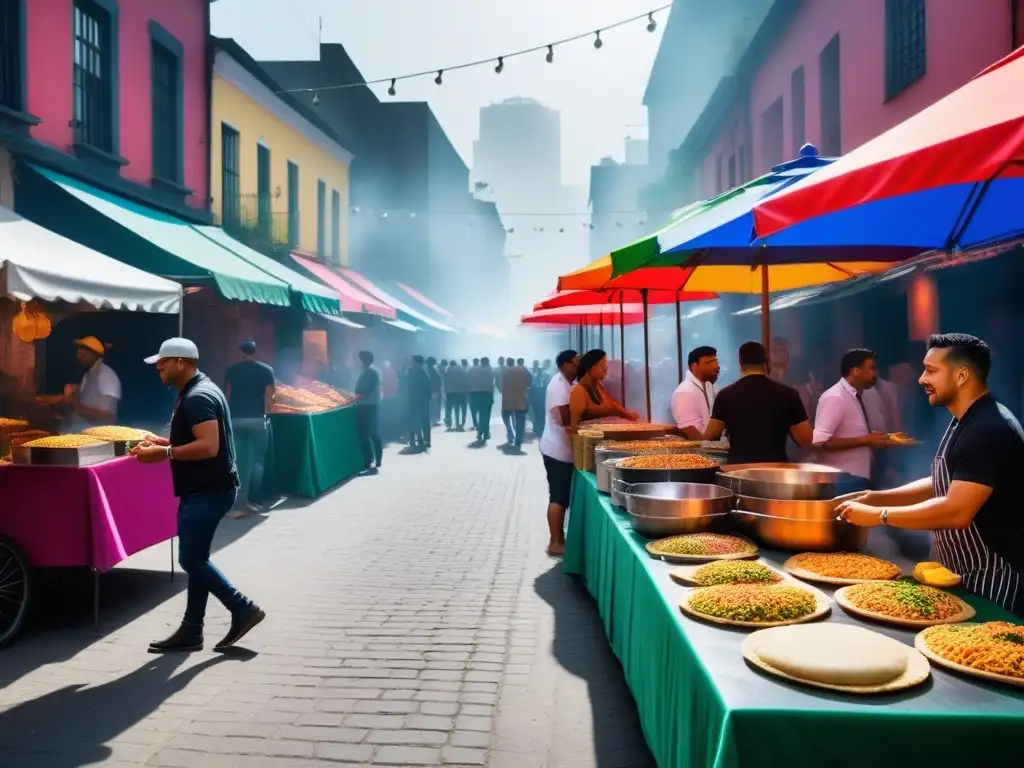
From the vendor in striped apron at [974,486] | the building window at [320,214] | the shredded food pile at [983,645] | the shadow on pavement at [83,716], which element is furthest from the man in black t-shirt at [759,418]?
the building window at [320,214]

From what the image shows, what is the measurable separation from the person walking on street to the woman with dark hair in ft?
22.4

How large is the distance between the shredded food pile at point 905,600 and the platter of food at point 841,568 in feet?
0.49

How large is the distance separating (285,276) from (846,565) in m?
14.5

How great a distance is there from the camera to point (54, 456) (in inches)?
245

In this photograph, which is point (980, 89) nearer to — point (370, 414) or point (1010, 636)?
point (1010, 636)

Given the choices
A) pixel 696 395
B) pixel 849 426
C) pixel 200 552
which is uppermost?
pixel 696 395

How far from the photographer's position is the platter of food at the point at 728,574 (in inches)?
142

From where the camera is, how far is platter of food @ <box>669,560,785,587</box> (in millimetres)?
3605

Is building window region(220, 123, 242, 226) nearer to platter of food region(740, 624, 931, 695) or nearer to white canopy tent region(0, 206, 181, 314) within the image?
white canopy tent region(0, 206, 181, 314)

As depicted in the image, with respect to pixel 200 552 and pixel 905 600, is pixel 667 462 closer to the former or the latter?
pixel 905 600

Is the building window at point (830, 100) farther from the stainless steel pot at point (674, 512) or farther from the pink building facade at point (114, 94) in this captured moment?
the stainless steel pot at point (674, 512)

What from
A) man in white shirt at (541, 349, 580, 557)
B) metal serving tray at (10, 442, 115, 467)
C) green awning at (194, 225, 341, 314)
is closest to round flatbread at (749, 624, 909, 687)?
metal serving tray at (10, 442, 115, 467)

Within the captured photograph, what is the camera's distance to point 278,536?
384 inches

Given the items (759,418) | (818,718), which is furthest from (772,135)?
(818,718)
